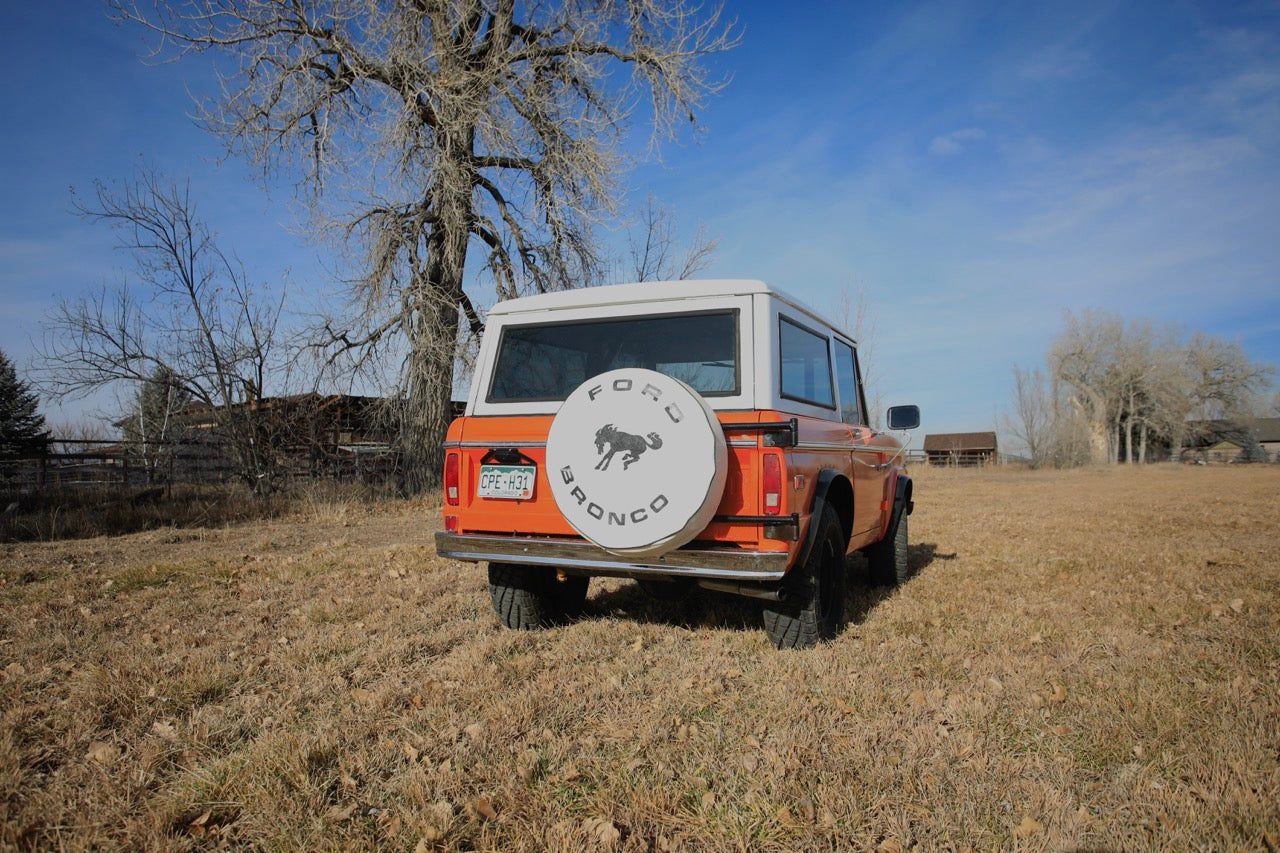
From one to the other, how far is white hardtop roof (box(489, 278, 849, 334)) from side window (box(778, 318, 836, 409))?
0.61 feet

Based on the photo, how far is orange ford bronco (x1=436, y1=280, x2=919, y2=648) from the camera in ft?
11.5

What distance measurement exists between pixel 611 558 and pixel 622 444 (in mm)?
621

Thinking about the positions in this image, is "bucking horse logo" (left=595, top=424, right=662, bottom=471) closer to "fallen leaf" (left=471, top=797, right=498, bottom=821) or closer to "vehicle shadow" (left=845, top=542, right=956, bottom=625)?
"fallen leaf" (left=471, top=797, right=498, bottom=821)

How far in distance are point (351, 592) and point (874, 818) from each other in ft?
15.7

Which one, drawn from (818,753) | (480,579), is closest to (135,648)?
(480,579)

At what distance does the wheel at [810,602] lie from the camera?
3.92 meters

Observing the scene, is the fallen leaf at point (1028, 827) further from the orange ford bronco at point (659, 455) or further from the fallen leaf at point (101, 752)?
the fallen leaf at point (101, 752)

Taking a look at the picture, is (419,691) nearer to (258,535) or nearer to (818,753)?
(818,753)

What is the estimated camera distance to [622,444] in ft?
11.6

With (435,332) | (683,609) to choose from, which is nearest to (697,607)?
(683,609)

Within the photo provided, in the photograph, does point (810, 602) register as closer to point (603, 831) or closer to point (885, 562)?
point (603, 831)

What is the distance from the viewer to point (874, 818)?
232 cm

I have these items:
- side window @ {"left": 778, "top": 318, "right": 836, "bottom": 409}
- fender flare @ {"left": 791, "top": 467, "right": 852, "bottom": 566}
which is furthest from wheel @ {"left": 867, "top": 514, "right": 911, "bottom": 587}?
fender flare @ {"left": 791, "top": 467, "right": 852, "bottom": 566}

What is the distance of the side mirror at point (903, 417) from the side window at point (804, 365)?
134 centimetres
